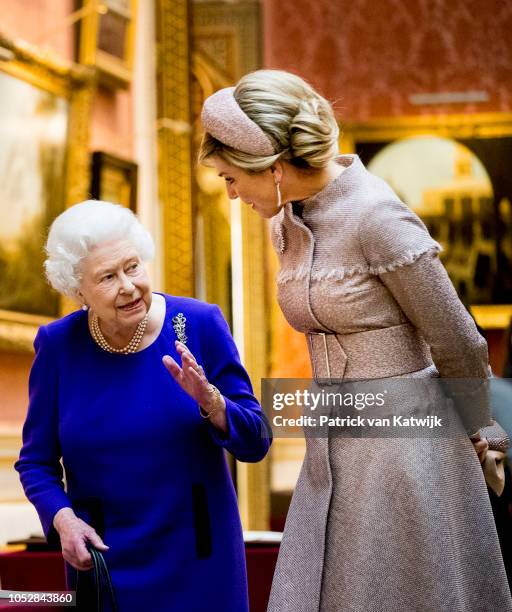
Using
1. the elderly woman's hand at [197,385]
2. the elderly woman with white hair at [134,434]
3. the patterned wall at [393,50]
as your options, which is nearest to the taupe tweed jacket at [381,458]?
the elderly woman's hand at [197,385]

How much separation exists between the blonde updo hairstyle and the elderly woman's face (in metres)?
0.53

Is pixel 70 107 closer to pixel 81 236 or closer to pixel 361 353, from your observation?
pixel 81 236

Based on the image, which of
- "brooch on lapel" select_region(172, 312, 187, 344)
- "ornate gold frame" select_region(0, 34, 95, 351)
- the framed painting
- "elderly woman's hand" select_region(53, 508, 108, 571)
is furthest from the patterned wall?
"elderly woman's hand" select_region(53, 508, 108, 571)

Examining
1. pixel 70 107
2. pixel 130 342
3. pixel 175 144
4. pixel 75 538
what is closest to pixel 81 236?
pixel 130 342

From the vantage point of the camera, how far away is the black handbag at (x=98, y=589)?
264cm

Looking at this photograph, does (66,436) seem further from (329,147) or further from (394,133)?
(394,133)

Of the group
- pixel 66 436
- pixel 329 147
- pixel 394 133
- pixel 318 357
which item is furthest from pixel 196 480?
pixel 394 133

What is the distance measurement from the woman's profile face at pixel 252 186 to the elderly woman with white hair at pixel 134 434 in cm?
48

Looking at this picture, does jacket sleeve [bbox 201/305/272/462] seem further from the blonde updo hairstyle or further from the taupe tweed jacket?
the blonde updo hairstyle

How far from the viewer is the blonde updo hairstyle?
231 centimetres

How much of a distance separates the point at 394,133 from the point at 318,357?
609 centimetres

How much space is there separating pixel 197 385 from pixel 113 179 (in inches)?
147

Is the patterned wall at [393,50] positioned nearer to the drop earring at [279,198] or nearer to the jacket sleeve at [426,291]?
the drop earring at [279,198]

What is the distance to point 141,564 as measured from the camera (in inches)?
108
